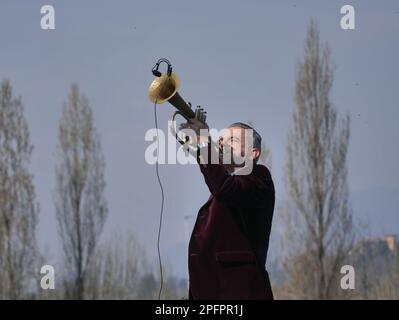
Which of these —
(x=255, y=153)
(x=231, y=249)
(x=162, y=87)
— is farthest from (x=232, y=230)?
(x=162, y=87)

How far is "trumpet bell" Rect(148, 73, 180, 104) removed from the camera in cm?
394

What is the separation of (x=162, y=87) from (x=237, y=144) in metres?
0.38

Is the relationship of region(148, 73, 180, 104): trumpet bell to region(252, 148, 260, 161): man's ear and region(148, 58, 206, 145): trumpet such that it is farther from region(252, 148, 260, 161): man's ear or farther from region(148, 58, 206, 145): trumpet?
region(252, 148, 260, 161): man's ear

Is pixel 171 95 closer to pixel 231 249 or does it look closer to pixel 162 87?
pixel 162 87

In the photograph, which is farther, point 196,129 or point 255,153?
point 255,153

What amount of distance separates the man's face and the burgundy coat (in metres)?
0.09

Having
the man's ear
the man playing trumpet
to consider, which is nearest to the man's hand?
the man playing trumpet

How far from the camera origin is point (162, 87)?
13.0 ft

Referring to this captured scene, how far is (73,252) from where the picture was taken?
14219mm

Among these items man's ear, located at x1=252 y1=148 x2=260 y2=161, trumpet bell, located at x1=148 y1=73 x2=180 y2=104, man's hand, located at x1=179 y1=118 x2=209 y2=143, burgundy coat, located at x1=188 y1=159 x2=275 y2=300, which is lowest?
burgundy coat, located at x1=188 y1=159 x2=275 y2=300
